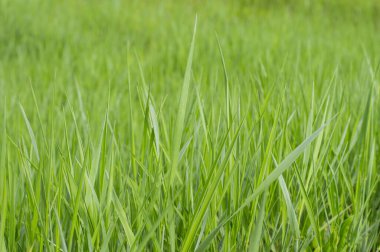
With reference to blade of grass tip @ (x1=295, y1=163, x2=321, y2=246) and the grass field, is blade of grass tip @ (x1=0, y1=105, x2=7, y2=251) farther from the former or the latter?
blade of grass tip @ (x1=295, y1=163, x2=321, y2=246)

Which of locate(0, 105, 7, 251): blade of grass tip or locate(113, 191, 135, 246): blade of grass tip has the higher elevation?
locate(0, 105, 7, 251): blade of grass tip

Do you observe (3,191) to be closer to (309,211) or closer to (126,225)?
(126,225)

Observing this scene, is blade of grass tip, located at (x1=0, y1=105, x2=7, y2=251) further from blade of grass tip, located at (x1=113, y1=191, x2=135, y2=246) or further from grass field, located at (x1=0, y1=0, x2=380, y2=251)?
blade of grass tip, located at (x1=113, y1=191, x2=135, y2=246)

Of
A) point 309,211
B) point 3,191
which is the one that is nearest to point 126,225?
point 3,191

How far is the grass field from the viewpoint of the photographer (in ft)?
2.66

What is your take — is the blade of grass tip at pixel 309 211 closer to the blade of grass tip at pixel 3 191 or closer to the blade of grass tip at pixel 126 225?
the blade of grass tip at pixel 126 225

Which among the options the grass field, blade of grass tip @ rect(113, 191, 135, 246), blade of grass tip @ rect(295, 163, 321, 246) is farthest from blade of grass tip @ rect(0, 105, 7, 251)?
blade of grass tip @ rect(295, 163, 321, 246)

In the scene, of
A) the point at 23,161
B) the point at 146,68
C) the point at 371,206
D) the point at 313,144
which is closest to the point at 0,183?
the point at 23,161

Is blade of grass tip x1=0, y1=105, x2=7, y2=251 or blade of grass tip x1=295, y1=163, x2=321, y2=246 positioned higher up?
blade of grass tip x1=0, y1=105, x2=7, y2=251

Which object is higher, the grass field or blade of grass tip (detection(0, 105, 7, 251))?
blade of grass tip (detection(0, 105, 7, 251))

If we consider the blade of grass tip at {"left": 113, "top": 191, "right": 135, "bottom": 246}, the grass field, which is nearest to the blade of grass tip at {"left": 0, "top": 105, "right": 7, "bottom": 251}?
the grass field

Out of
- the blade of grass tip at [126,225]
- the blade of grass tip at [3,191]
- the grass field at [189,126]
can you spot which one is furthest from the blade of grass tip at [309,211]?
the blade of grass tip at [3,191]

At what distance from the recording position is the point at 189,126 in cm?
118

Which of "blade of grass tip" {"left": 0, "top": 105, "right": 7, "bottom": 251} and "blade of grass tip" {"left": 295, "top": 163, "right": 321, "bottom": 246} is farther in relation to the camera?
"blade of grass tip" {"left": 295, "top": 163, "right": 321, "bottom": 246}
